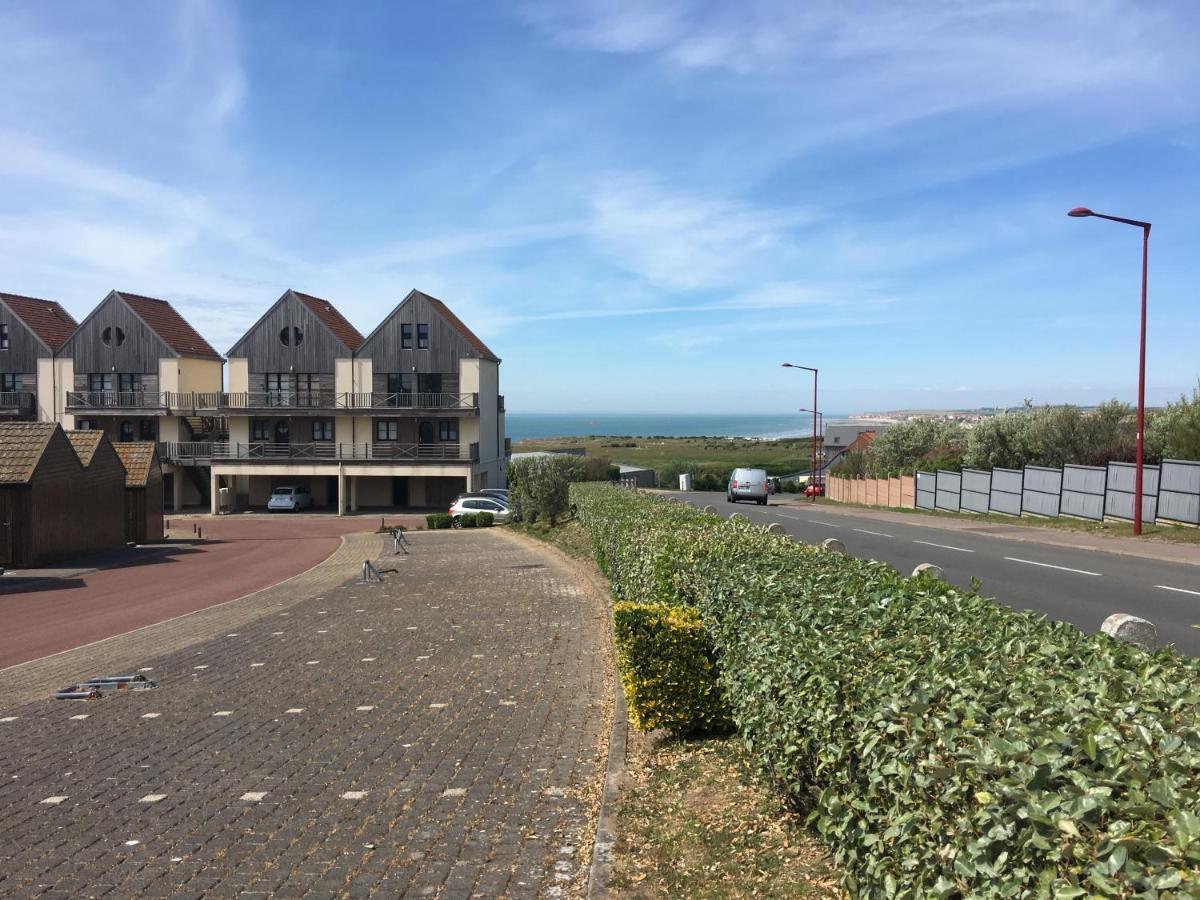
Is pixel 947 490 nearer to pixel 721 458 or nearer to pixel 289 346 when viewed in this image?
pixel 289 346

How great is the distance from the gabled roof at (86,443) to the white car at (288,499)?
60.9 ft

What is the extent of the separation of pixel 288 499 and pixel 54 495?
22.0 meters

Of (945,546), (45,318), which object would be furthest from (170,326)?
(945,546)

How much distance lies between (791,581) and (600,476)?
43263 millimetres

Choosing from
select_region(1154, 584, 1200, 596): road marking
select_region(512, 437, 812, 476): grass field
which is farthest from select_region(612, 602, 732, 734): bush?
select_region(512, 437, 812, 476): grass field

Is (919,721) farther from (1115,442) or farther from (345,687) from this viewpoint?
(1115,442)

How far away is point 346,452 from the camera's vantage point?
48219 millimetres

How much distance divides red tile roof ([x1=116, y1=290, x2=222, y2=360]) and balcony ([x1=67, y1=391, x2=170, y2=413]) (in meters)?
2.92

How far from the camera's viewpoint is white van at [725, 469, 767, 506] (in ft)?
142

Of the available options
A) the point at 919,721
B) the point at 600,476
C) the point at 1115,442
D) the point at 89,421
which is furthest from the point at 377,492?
the point at 919,721

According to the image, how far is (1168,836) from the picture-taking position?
2.50 m

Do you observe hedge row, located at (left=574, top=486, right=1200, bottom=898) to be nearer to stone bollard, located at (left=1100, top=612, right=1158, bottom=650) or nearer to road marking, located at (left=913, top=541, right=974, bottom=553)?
stone bollard, located at (left=1100, top=612, right=1158, bottom=650)

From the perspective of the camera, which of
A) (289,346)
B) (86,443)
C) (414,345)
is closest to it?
(86,443)

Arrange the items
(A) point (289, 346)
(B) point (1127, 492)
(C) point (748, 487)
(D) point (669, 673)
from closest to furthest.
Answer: (D) point (669, 673) < (B) point (1127, 492) < (C) point (748, 487) < (A) point (289, 346)
